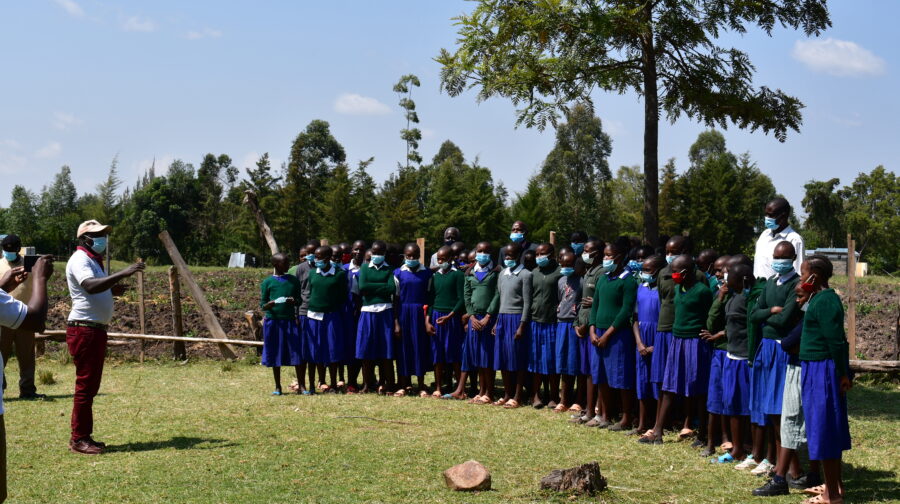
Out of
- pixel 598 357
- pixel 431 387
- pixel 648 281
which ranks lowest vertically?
pixel 431 387

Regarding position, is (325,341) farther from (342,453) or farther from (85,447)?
(85,447)

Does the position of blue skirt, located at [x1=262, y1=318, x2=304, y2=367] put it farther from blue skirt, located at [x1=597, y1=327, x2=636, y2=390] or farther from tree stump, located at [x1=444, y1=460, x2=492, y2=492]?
tree stump, located at [x1=444, y1=460, x2=492, y2=492]

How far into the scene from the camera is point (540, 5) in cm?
1156

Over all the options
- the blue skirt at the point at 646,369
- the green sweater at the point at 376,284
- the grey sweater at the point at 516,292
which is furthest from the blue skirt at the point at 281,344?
the blue skirt at the point at 646,369

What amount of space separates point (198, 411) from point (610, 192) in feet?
165

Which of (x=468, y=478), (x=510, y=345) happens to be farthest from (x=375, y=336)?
(x=468, y=478)

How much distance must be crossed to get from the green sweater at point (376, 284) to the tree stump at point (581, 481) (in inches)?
221

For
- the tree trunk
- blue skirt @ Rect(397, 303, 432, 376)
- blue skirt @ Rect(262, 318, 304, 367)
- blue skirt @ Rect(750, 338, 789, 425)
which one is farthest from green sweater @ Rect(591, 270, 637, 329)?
blue skirt @ Rect(262, 318, 304, 367)

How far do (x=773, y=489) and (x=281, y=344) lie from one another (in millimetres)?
6948

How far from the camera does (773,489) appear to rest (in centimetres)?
639

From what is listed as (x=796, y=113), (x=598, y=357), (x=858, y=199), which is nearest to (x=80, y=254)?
(x=598, y=357)

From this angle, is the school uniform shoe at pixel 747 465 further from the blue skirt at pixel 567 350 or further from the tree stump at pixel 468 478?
the blue skirt at pixel 567 350

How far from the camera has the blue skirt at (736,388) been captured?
7418 mm

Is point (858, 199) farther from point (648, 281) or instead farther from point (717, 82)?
point (648, 281)
